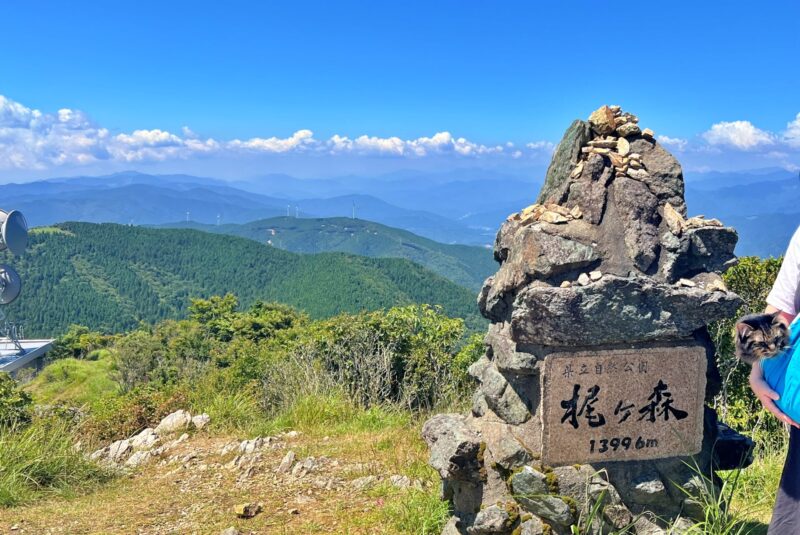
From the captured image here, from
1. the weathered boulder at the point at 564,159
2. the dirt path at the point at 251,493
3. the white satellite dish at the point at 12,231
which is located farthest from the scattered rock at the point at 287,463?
the white satellite dish at the point at 12,231

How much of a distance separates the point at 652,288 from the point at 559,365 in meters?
0.63

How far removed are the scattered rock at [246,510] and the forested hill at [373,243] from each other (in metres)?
129

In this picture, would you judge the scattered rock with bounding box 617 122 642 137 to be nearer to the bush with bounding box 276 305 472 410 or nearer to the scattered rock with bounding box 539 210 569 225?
the scattered rock with bounding box 539 210 569 225

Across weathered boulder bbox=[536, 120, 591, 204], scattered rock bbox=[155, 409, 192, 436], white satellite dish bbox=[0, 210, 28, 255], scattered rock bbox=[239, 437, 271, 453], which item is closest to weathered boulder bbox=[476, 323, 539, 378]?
weathered boulder bbox=[536, 120, 591, 204]

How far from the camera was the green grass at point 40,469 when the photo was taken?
4730 millimetres

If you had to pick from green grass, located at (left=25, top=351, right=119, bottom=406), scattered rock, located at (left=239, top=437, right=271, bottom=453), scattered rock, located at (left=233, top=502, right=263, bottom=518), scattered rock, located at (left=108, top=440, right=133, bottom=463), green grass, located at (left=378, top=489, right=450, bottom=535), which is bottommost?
green grass, located at (left=25, top=351, right=119, bottom=406)

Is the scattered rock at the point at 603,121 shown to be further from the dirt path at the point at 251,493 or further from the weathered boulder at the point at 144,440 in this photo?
the weathered boulder at the point at 144,440

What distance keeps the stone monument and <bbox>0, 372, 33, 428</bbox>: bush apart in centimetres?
559

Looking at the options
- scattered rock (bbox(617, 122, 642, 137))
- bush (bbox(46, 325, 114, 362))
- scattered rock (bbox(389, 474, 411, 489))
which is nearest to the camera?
scattered rock (bbox(617, 122, 642, 137))

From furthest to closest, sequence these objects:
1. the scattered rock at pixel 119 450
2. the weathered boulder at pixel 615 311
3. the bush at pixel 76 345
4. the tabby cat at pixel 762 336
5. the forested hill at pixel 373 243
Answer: the forested hill at pixel 373 243, the bush at pixel 76 345, the scattered rock at pixel 119 450, the weathered boulder at pixel 615 311, the tabby cat at pixel 762 336

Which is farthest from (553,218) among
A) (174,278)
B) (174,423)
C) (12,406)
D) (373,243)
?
(373,243)

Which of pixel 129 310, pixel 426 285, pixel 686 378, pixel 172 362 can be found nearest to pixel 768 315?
pixel 686 378

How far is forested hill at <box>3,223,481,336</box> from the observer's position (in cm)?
6212

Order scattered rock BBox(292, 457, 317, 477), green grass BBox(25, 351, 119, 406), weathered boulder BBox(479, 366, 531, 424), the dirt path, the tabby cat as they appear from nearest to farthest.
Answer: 1. the tabby cat
2. weathered boulder BBox(479, 366, 531, 424)
3. the dirt path
4. scattered rock BBox(292, 457, 317, 477)
5. green grass BBox(25, 351, 119, 406)
